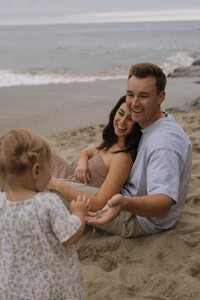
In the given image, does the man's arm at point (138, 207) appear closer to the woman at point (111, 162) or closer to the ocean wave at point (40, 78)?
the woman at point (111, 162)

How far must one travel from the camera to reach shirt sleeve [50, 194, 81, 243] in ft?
5.44

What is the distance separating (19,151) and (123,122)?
4.81 ft

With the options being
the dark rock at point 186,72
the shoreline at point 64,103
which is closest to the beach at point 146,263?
the shoreline at point 64,103

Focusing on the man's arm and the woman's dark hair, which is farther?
the woman's dark hair

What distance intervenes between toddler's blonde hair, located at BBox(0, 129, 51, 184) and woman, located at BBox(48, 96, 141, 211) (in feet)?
3.75

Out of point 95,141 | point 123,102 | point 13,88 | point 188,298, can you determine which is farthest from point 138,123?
point 13,88

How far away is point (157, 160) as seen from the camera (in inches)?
92.5

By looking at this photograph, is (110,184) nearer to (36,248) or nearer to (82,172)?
(82,172)

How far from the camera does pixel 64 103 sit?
898 cm

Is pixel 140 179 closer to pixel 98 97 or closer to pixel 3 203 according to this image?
pixel 3 203

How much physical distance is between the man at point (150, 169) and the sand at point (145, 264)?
0.40ft

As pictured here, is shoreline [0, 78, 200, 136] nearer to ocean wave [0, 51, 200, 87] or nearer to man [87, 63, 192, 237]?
ocean wave [0, 51, 200, 87]

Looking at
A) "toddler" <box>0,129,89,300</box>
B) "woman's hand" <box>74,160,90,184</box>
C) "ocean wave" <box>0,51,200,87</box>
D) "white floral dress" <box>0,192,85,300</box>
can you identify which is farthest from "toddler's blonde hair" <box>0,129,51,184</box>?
"ocean wave" <box>0,51,200,87</box>

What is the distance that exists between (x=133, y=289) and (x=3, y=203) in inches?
46.4
